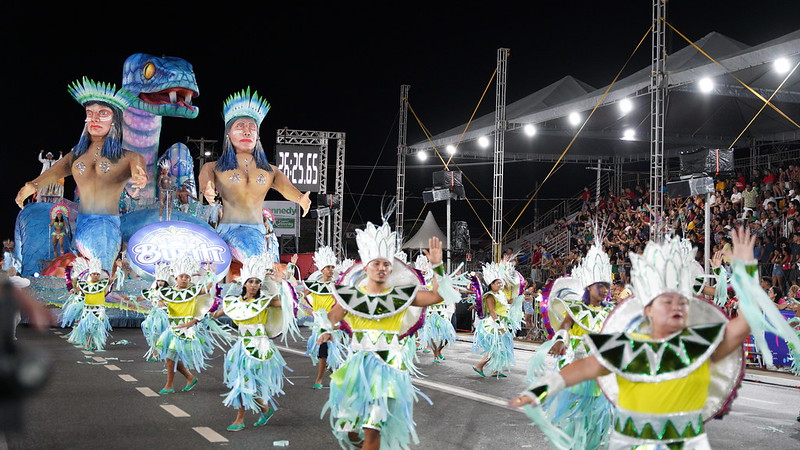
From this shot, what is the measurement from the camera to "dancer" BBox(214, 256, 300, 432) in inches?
362

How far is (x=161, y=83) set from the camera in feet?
A: 88.7

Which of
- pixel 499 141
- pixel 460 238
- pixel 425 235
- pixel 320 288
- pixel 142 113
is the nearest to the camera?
pixel 320 288

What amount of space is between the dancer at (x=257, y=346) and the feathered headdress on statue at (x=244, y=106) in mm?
17231

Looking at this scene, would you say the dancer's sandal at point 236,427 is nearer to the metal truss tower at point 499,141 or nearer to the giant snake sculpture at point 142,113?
the metal truss tower at point 499,141

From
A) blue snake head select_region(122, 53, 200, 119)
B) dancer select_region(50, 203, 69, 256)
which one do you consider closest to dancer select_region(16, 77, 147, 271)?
blue snake head select_region(122, 53, 200, 119)

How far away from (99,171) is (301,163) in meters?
8.86

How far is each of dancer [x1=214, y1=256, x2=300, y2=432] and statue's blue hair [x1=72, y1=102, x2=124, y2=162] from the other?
1792 cm

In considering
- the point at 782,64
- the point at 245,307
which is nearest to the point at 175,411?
the point at 245,307

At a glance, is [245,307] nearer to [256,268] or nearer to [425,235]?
[256,268]

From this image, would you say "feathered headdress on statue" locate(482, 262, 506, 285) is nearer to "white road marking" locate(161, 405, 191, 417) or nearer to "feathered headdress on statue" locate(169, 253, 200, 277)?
"feathered headdress on statue" locate(169, 253, 200, 277)

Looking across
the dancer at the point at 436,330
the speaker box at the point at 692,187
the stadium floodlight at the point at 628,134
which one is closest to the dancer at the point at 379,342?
the dancer at the point at 436,330

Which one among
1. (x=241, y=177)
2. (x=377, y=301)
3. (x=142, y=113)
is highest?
(x=142, y=113)

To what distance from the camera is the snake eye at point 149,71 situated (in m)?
27.2

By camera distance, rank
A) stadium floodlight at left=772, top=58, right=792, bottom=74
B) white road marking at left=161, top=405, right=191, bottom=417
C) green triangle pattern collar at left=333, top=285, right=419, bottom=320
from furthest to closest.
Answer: stadium floodlight at left=772, top=58, right=792, bottom=74 < white road marking at left=161, top=405, right=191, bottom=417 < green triangle pattern collar at left=333, top=285, right=419, bottom=320
